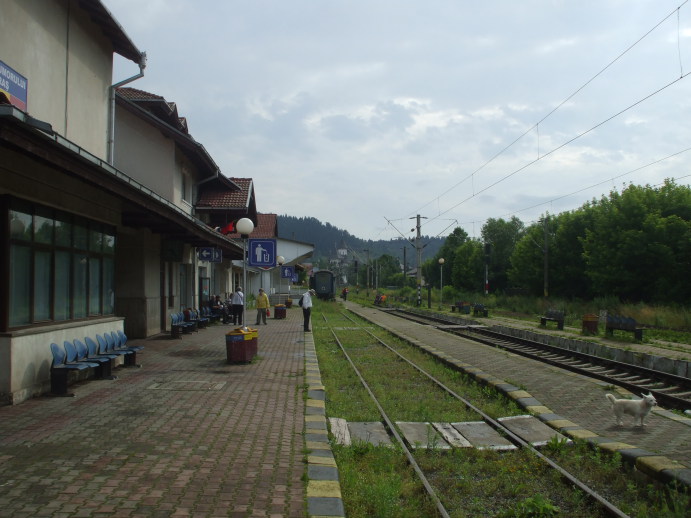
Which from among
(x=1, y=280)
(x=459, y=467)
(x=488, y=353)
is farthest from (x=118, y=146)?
(x=459, y=467)

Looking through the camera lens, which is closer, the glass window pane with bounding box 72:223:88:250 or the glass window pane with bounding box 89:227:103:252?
the glass window pane with bounding box 72:223:88:250

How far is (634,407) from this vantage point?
7.23 metres

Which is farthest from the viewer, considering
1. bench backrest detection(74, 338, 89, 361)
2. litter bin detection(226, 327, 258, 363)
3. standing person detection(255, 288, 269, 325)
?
standing person detection(255, 288, 269, 325)

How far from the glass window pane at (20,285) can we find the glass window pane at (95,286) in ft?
7.45

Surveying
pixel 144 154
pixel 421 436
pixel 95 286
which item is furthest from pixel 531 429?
pixel 144 154

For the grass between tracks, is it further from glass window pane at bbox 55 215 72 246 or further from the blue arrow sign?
the blue arrow sign

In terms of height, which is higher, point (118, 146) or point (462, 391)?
point (118, 146)

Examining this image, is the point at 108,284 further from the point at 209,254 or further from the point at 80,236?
the point at 209,254

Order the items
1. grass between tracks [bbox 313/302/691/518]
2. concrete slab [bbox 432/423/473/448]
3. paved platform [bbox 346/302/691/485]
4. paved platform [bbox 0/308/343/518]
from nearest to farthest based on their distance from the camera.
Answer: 1. paved platform [bbox 0/308/343/518]
2. grass between tracks [bbox 313/302/691/518]
3. paved platform [bbox 346/302/691/485]
4. concrete slab [bbox 432/423/473/448]

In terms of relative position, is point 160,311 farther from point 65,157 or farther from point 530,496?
point 530,496

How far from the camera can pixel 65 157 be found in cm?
664

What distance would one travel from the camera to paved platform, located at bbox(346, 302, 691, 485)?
5590 mm

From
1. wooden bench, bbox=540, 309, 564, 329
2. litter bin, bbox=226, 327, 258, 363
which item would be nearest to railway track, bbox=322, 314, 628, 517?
litter bin, bbox=226, 327, 258, 363

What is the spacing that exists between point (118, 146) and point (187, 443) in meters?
14.5
